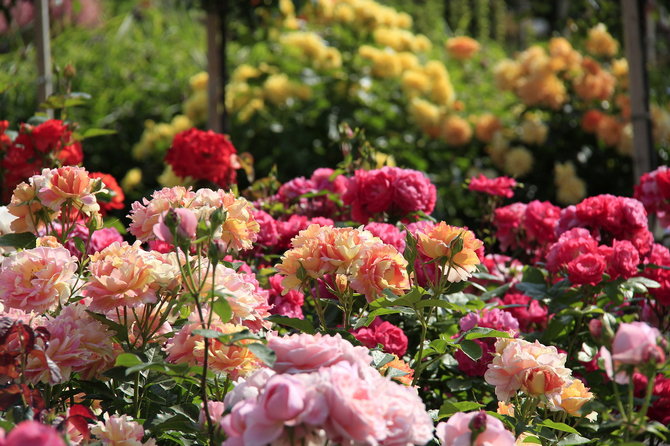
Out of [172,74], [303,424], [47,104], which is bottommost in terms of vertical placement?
[172,74]

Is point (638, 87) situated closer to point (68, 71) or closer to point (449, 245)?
point (68, 71)

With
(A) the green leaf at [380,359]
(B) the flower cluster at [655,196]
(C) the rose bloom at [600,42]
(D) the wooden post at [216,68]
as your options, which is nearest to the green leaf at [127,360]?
(A) the green leaf at [380,359]

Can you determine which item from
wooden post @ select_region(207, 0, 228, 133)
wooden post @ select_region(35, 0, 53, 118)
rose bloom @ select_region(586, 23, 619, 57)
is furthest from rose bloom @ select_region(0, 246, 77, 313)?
rose bloom @ select_region(586, 23, 619, 57)

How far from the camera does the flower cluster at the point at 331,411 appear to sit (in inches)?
32.7

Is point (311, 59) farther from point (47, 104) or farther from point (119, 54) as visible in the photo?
point (47, 104)

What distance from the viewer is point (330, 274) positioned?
1.29 m

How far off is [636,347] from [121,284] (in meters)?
0.64

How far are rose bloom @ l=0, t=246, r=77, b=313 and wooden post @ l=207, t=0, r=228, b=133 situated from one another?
229 cm

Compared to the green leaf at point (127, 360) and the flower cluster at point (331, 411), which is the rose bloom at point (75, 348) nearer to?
the green leaf at point (127, 360)

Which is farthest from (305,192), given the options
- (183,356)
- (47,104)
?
(183,356)

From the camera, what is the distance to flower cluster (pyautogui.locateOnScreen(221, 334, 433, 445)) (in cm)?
83

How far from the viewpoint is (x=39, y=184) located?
4.62ft

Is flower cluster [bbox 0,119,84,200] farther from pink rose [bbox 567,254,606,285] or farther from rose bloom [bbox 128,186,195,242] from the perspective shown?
pink rose [bbox 567,254,606,285]

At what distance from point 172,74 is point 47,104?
3454 millimetres
